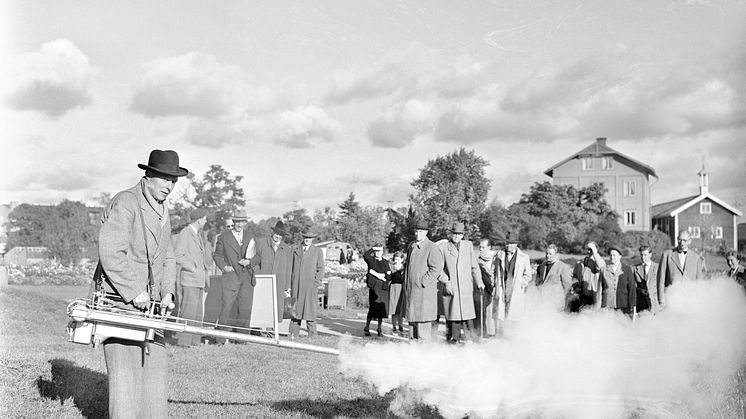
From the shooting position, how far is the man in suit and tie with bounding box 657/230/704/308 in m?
12.0

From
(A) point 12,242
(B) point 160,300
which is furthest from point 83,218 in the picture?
(B) point 160,300

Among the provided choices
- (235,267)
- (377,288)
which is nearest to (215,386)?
(235,267)

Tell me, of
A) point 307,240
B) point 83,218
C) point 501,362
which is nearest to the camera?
point 501,362

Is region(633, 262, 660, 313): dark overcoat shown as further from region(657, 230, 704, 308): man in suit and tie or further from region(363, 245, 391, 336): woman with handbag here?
region(363, 245, 391, 336): woman with handbag

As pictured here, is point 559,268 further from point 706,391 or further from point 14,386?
point 14,386

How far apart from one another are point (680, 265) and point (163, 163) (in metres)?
10.1

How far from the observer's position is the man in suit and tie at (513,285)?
13578mm

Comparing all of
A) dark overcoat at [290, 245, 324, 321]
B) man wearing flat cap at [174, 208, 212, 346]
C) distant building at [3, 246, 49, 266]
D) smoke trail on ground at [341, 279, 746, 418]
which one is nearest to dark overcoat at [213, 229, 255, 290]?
man wearing flat cap at [174, 208, 212, 346]

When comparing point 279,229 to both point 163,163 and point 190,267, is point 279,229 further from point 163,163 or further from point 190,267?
point 163,163

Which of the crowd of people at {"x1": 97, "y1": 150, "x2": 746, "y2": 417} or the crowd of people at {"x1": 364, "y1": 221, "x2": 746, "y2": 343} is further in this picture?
the crowd of people at {"x1": 364, "y1": 221, "x2": 746, "y2": 343}

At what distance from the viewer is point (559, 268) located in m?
12.8

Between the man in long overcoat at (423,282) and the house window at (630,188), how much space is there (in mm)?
74493

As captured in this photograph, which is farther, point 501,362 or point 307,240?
point 307,240

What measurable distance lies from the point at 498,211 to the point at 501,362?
220ft
